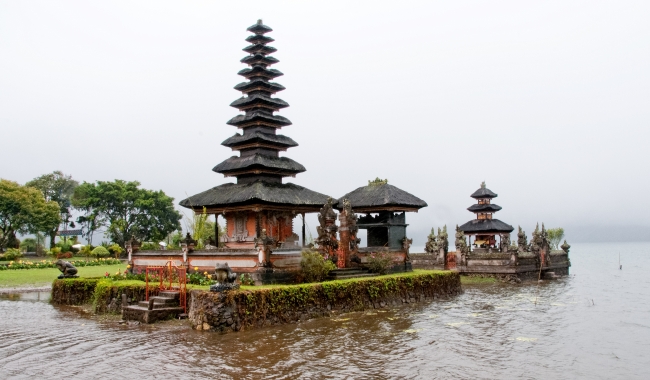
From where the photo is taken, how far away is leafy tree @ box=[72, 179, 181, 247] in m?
56.1

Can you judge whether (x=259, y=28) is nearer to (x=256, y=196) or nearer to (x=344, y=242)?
(x=256, y=196)

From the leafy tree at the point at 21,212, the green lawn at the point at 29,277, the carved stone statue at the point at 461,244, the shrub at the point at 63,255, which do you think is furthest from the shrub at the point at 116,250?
the carved stone statue at the point at 461,244

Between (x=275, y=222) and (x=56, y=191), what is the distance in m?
48.1

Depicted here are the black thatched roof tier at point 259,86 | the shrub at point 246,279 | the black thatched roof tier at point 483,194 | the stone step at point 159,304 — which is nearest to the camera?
the stone step at point 159,304

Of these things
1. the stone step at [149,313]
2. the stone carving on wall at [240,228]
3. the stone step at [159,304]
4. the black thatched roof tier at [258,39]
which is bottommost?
the stone step at [149,313]

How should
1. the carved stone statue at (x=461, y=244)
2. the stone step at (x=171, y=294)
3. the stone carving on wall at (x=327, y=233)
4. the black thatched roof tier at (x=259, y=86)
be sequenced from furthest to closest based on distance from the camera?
the carved stone statue at (x=461, y=244) → the black thatched roof tier at (x=259, y=86) → the stone carving on wall at (x=327, y=233) → the stone step at (x=171, y=294)

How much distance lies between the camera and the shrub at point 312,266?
68.6 ft

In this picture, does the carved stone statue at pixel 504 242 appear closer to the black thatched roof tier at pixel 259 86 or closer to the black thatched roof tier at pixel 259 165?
the black thatched roof tier at pixel 259 165

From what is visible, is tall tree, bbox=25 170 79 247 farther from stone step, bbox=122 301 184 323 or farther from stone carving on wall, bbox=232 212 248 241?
stone step, bbox=122 301 184 323

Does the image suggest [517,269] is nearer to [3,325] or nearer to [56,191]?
[3,325]

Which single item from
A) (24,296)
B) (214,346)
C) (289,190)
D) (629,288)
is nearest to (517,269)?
(629,288)

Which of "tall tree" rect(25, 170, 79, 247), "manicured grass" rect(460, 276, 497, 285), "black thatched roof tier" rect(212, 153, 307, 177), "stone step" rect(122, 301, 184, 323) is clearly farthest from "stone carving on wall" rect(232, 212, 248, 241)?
"tall tree" rect(25, 170, 79, 247)

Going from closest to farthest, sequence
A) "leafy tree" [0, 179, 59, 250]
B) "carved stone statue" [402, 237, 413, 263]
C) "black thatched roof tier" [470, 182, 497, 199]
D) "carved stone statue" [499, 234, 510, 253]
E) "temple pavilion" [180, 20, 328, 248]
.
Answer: "temple pavilion" [180, 20, 328, 248]
"carved stone statue" [402, 237, 413, 263]
"carved stone statue" [499, 234, 510, 253]
"black thatched roof tier" [470, 182, 497, 199]
"leafy tree" [0, 179, 59, 250]

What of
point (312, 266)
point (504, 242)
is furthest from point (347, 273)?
point (504, 242)
